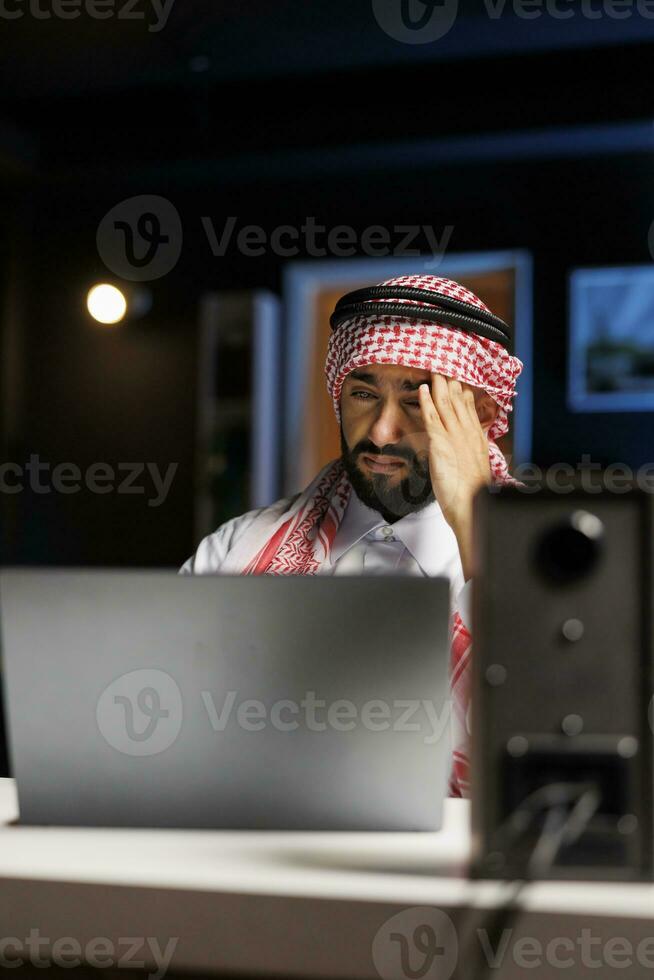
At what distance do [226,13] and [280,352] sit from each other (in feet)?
4.49

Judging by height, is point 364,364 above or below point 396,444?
above

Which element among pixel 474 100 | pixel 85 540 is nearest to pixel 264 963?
pixel 474 100

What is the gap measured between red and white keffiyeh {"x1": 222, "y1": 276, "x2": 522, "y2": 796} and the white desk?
3.70 ft

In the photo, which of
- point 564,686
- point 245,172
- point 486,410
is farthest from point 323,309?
point 564,686

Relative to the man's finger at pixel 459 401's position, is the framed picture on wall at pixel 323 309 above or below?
above

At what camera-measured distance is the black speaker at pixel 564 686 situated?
2.52 feet

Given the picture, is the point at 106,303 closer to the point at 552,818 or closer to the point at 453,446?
the point at 453,446

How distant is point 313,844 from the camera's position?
89 centimetres

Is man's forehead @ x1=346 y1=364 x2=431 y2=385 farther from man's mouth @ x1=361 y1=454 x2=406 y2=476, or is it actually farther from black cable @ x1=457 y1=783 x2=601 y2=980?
black cable @ x1=457 y1=783 x2=601 y2=980

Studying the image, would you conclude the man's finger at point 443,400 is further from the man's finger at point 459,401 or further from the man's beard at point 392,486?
the man's beard at point 392,486

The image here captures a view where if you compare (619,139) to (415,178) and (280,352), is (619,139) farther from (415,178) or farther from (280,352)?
(280,352)

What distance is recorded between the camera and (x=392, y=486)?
2.05 meters

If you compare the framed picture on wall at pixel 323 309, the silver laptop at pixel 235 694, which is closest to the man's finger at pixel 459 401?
the silver laptop at pixel 235 694

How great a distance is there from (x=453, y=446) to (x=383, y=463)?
7.1 inches
